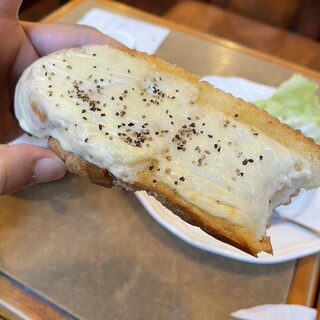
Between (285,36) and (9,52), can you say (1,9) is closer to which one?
(9,52)

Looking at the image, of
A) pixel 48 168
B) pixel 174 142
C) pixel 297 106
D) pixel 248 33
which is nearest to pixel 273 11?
pixel 248 33

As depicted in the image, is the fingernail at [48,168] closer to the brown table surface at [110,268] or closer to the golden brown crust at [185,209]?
the golden brown crust at [185,209]

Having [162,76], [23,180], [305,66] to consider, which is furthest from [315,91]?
[23,180]

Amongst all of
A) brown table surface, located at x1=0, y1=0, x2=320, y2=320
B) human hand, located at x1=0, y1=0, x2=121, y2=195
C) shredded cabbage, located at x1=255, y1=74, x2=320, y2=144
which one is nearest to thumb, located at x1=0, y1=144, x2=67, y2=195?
brown table surface, located at x1=0, y1=0, x2=320, y2=320

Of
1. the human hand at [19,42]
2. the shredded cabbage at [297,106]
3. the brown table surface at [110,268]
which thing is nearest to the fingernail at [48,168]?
the brown table surface at [110,268]

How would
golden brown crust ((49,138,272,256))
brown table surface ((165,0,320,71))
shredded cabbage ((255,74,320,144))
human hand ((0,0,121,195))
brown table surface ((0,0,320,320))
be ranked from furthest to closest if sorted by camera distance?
brown table surface ((165,0,320,71))
shredded cabbage ((255,74,320,144))
human hand ((0,0,121,195))
brown table surface ((0,0,320,320))
golden brown crust ((49,138,272,256))

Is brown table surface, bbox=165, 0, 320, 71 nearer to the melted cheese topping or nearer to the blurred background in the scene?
the blurred background
